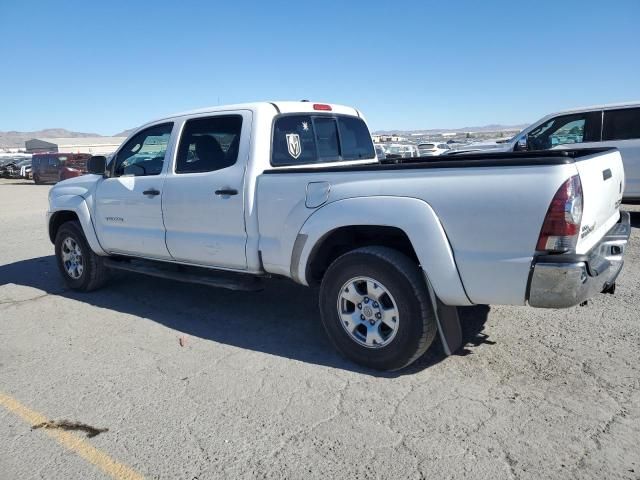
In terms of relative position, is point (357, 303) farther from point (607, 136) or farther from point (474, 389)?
point (607, 136)

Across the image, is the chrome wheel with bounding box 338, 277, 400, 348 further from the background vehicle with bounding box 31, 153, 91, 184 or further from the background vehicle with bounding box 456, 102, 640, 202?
the background vehicle with bounding box 31, 153, 91, 184

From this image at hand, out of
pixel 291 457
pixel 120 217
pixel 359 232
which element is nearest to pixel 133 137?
pixel 120 217

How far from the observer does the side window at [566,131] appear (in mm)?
9211

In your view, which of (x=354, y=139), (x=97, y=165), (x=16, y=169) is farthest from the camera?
(x=16, y=169)

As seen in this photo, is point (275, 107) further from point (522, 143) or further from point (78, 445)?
point (522, 143)

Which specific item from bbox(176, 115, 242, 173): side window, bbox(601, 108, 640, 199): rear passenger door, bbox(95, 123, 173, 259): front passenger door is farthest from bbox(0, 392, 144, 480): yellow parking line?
bbox(601, 108, 640, 199): rear passenger door

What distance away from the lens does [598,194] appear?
131 inches

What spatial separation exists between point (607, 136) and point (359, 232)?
731 centimetres

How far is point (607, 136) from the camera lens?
361 inches

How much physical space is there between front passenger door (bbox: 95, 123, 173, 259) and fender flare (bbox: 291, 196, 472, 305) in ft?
7.07

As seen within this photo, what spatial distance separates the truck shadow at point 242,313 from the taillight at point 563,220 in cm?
130

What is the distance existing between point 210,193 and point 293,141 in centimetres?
87

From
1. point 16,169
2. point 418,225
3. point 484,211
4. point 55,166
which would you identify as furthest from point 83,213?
point 16,169

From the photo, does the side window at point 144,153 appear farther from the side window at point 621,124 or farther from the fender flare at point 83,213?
the side window at point 621,124
